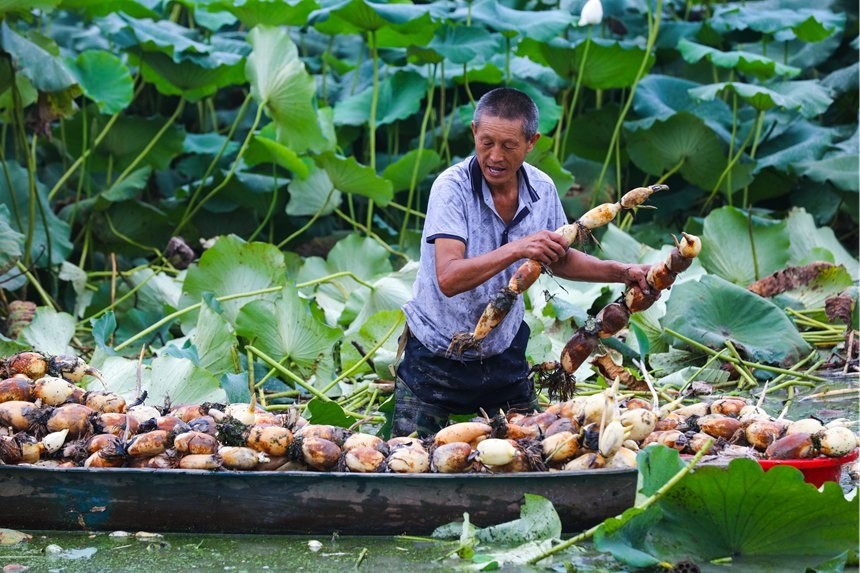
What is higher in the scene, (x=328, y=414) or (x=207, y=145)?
(x=328, y=414)

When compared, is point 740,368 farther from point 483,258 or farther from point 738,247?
point 483,258

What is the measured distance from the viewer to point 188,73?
692cm

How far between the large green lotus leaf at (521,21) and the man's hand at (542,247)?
12.3 feet

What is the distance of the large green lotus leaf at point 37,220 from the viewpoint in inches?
242

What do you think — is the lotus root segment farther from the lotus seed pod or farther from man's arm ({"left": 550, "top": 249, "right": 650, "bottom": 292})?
the lotus seed pod

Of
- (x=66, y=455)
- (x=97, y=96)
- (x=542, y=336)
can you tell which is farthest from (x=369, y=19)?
(x=66, y=455)

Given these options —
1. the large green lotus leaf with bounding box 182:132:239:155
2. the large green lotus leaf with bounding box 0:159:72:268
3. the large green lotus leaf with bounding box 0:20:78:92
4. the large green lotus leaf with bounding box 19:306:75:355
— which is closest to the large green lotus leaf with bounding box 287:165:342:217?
the large green lotus leaf with bounding box 182:132:239:155

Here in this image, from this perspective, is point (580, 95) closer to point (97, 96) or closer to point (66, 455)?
point (97, 96)

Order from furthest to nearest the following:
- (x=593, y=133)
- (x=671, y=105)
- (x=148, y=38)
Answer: (x=593, y=133), (x=671, y=105), (x=148, y=38)

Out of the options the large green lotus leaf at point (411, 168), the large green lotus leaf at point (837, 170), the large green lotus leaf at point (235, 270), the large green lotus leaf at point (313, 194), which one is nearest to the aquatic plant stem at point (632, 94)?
the large green lotus leaf at point (411, 168)

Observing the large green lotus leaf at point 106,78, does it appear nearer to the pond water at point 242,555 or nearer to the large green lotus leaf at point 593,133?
the large green lotus leaf at point 593,133

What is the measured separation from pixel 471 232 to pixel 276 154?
328 cm

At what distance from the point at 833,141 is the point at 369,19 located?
333cm

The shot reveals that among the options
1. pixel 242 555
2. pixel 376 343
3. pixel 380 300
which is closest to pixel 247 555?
pixel 242 555
